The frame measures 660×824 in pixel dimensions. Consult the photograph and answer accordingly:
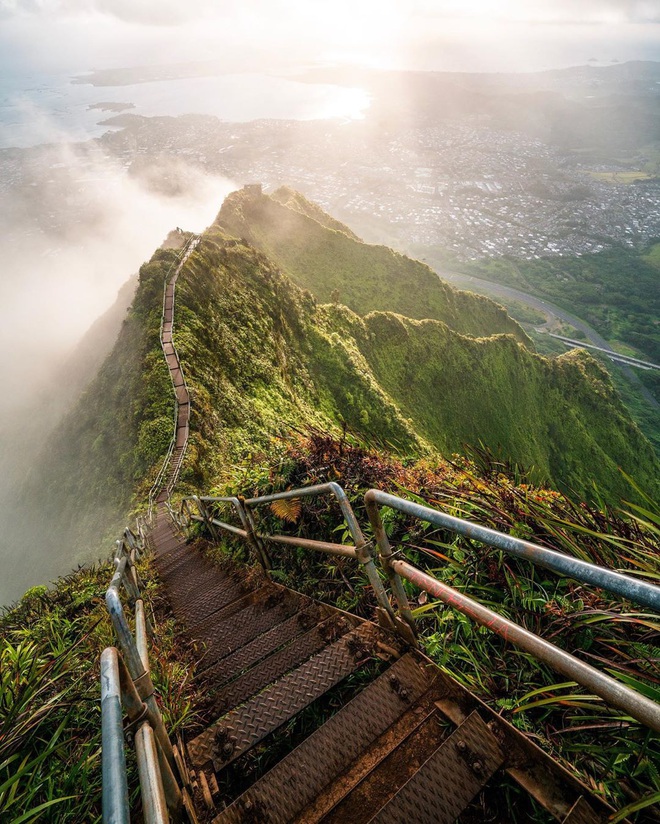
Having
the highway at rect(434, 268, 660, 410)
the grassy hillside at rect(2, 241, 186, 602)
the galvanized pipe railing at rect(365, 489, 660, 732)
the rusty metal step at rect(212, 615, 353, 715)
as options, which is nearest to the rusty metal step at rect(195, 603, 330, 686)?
the rusty metal step at rect(212, 615, 353, 715)

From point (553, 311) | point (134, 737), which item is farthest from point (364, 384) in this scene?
point (553, 311)

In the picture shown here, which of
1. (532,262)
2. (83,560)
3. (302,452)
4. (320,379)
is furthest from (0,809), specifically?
(532,262)

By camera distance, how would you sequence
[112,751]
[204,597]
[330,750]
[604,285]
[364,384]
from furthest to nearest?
1. [604,285]
2. [364,384]
3. [204,597]
4. [330,750]
5. [112,751]

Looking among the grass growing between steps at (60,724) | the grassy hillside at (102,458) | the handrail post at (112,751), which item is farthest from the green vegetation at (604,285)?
the handrail post at (112,751)

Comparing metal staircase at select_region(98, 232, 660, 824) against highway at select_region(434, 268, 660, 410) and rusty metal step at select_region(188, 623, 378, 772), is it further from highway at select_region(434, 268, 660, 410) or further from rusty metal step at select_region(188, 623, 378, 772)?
highway at select_region(434, 268, 660, 410)

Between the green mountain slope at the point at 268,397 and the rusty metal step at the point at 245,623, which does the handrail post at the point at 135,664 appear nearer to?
the rusty metal step at the point at 245,623

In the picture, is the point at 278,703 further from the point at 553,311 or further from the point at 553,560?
the point at 553,311
